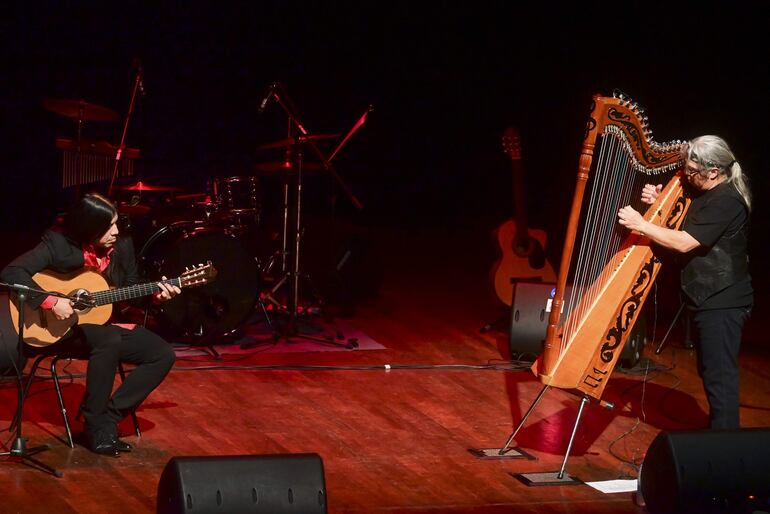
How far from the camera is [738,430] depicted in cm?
416

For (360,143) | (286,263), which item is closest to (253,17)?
(360,143)

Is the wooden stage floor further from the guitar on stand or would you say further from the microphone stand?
the guitar on stand

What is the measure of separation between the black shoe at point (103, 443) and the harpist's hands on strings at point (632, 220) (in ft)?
8.46

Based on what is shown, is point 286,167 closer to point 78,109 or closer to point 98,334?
point 78,109

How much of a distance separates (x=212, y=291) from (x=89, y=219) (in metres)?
2.44

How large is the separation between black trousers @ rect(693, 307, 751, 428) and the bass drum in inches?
138

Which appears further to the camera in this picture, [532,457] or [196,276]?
[532,457]

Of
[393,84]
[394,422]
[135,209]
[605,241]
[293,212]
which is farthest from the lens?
[393,84]

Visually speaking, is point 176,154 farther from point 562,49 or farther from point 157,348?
point 157,348

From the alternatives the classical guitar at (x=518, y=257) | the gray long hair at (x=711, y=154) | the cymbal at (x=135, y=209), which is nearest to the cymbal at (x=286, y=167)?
the cymbal at (x=135, y=209)

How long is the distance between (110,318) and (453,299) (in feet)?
14.8

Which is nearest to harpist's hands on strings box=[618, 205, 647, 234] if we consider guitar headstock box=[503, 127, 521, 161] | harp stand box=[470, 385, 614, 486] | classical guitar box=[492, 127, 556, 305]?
harp stand box=[470, 385, 614, 486]

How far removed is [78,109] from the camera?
7559 mm

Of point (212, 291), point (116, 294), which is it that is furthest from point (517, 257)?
point (116, 294)
